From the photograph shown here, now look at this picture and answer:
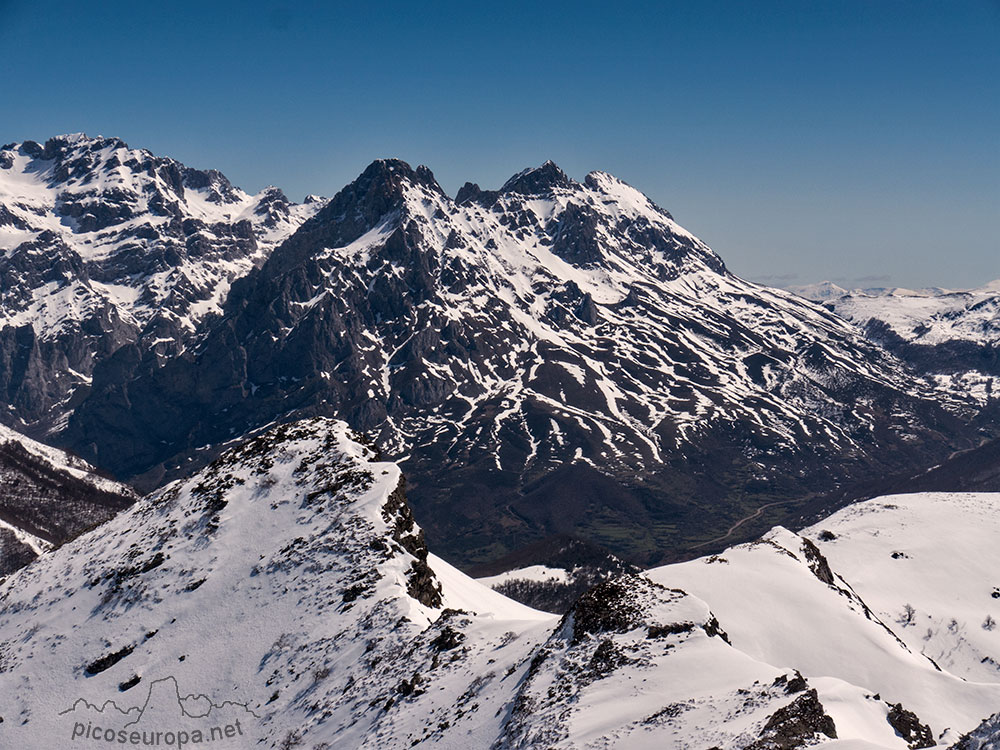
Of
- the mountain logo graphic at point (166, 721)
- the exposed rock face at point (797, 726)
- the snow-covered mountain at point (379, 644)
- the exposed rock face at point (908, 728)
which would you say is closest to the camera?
the exposed rock face at point (797, 726)

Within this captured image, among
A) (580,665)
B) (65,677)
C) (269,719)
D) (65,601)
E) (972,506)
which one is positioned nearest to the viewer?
(580,665)

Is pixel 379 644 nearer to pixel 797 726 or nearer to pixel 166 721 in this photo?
pixel 166 721

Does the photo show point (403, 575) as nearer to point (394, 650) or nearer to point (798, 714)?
point (394, 650)

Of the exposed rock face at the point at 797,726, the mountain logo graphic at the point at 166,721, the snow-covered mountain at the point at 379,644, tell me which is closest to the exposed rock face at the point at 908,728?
the snow-covered mountain at the point at 379,644

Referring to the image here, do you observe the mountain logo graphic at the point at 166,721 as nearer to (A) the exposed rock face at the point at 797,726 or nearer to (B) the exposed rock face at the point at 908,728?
(A) the exposed rock face at the point at 797,726

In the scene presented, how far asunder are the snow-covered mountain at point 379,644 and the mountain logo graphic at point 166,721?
0.19 metres

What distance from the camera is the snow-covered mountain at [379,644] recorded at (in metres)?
50.1

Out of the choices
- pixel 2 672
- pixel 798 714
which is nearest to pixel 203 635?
pixel 2 672

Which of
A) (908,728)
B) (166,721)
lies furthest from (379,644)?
(908,728)

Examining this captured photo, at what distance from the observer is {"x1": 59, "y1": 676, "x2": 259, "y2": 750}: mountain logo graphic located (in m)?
65.9

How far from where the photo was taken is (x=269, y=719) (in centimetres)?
6538

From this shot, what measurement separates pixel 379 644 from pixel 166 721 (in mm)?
18617

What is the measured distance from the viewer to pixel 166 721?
68.2 meters

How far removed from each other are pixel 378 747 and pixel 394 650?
1183 centimetres
